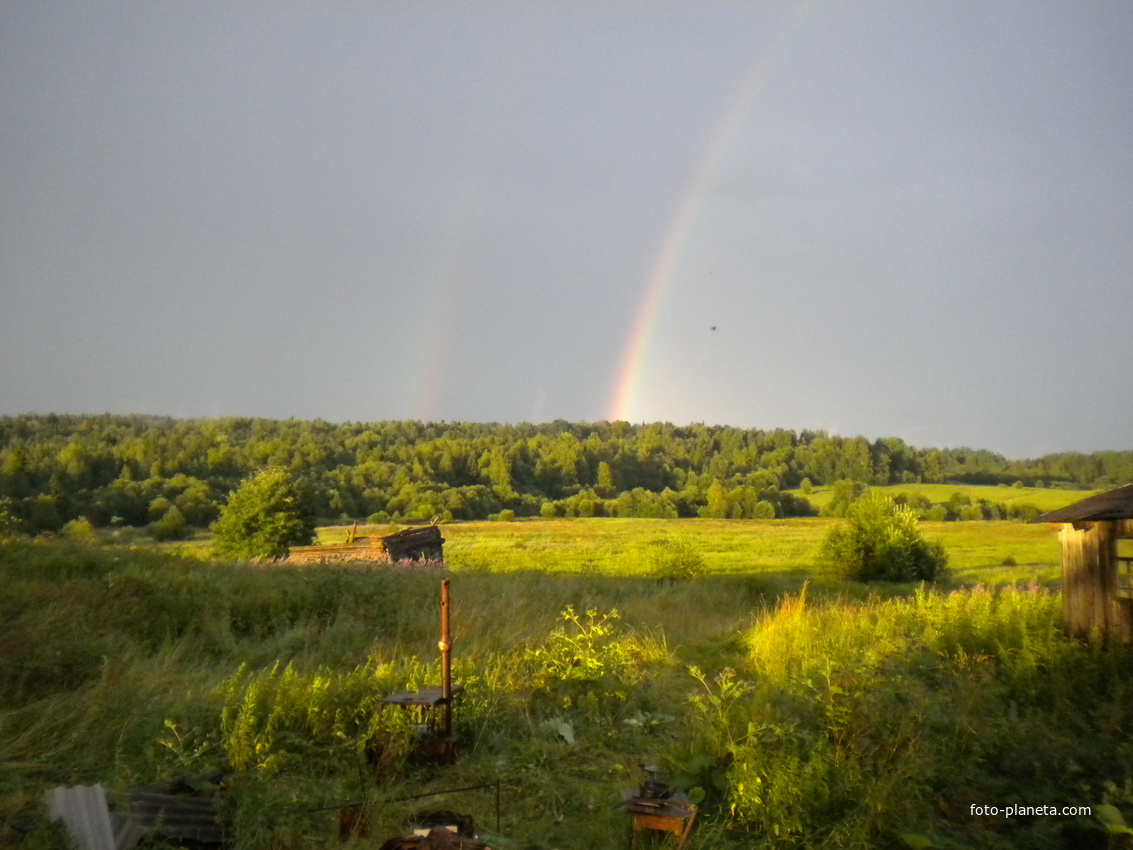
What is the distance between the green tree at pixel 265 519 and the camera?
29984 mm

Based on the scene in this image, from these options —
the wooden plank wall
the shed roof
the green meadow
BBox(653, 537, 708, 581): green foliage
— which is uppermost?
the shed roof

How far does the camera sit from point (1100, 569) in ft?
25.6

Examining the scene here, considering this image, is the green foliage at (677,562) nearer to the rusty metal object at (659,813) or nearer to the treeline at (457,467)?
the treeline at (457,467)

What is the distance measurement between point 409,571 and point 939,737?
10073 mm

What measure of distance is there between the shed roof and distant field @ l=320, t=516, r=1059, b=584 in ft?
60.7

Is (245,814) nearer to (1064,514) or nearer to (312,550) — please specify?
(1064,514)

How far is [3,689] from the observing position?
5.54m

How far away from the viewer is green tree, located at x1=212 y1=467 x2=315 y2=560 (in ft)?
98.4

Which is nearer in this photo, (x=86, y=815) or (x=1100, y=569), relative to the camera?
A: (x=86, y=815)

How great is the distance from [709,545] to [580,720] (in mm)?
46102

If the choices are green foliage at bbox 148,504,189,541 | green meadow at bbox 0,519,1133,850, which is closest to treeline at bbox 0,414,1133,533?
green foliage at bbox 148,504,189,541

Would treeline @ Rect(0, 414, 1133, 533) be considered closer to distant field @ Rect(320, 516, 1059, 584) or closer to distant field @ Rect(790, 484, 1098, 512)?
distant field @ Rect(790, 484, 1098, 512)

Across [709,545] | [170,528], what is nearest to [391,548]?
[170,528]

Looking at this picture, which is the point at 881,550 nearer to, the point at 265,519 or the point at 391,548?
the point at 391,548
